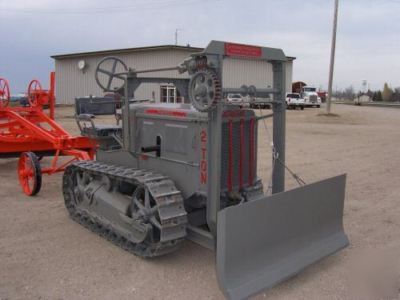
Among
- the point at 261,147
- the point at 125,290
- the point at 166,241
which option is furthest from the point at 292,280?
the point at 261,147

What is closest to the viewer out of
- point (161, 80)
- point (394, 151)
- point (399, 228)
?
Answer: point (161, 80)

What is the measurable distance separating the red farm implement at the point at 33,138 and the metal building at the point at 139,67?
25712 mm

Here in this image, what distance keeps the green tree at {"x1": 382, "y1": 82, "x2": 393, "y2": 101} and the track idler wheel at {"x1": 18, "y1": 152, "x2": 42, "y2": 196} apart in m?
73.3

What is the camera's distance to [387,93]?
7388 centimetres

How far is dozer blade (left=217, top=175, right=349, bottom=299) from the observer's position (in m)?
3.76

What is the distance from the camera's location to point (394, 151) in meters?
12.7

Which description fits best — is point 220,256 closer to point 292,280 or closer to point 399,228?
point 292,280

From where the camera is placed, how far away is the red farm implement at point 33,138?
7.21 m

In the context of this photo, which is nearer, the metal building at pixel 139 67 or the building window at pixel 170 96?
the building window at pixel 170 96

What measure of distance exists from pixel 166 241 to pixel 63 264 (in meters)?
1.07

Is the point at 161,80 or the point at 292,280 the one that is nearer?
the point at 292,280

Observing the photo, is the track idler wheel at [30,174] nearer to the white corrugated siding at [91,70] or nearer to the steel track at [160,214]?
the steel track at [160,214]

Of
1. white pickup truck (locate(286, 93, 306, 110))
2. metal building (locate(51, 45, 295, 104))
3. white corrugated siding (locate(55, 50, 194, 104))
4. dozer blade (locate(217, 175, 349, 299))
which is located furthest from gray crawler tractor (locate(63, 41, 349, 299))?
white pickup truck (locate(286, 93, 306, 110))

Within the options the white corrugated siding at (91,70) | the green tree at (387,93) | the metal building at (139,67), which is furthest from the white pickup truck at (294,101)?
the green tree at (387,93)
